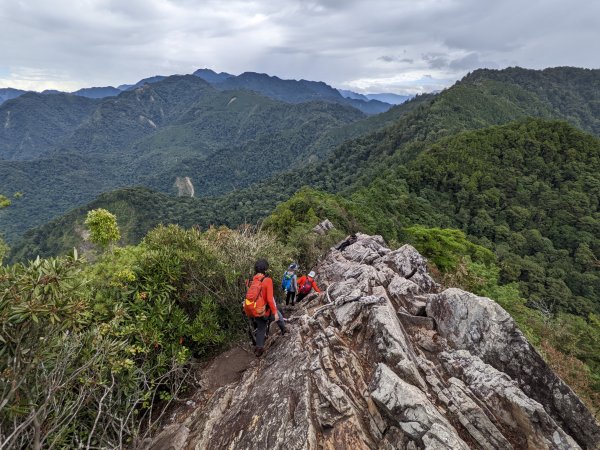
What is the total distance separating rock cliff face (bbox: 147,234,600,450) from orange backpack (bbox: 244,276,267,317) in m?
1.50

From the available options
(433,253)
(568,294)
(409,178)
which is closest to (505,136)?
(409,178)

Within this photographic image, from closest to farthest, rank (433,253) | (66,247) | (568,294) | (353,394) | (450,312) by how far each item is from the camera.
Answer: (353,394), (450,312), (433,253), (568,294), (66,247)

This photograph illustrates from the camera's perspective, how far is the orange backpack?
29.9 ft

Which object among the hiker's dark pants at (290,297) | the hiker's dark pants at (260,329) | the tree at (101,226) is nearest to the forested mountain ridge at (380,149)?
the tree at (101,226)

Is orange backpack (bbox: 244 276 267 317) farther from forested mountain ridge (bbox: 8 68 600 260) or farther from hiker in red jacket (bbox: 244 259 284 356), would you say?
forested mountain ridge (bbox: 8 68 600 260)

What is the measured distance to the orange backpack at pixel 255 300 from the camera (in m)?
→ 9.12

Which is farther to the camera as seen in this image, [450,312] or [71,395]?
[450,312]

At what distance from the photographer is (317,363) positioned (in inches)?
340

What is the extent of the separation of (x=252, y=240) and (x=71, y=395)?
7.21 m

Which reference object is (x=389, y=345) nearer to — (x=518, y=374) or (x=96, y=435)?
(x=518, y=374)

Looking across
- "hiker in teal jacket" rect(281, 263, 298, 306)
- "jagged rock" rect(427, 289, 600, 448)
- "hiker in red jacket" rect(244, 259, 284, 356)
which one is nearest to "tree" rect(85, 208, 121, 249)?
"hiker in teal jacket" rect(281, 263, 298, 306)

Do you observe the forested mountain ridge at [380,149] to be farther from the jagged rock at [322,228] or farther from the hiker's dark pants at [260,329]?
the hiker's dark pants at [260,329]

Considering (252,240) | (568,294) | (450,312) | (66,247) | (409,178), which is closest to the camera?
(450,312)

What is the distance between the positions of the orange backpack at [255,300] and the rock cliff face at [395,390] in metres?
1.50
